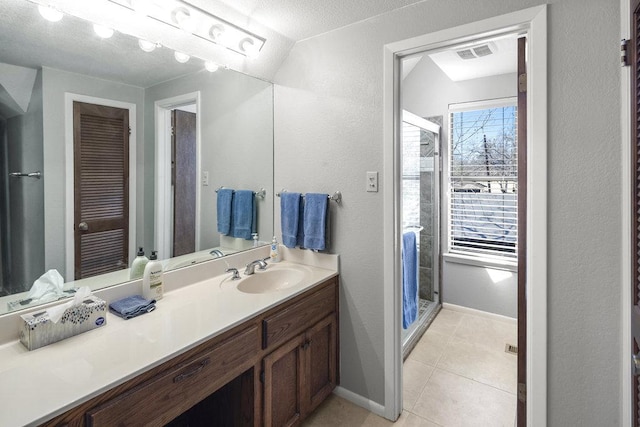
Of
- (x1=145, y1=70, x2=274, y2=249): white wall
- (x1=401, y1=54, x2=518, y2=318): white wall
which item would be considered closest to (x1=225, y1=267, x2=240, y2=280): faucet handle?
(x1=145, y1=70, x2=274, y2=249): white wall

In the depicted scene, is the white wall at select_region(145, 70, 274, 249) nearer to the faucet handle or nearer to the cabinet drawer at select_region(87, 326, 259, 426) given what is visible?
the faucet handle

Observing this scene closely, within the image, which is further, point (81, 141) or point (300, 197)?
point (300, 197)

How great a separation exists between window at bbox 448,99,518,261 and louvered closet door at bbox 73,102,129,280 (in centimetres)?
276

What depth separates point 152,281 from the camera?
1501 mm

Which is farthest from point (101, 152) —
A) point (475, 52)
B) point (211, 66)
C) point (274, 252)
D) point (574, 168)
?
point (475, 52)

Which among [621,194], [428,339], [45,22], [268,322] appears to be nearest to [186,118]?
[45,22]

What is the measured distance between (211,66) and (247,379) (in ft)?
5.37

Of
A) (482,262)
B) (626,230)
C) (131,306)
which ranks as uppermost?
(626,230)

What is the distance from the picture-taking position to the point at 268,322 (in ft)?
4.78

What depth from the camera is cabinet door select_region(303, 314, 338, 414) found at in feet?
5.73

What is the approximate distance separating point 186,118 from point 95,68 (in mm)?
458

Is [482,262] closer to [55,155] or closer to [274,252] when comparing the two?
[274,252]

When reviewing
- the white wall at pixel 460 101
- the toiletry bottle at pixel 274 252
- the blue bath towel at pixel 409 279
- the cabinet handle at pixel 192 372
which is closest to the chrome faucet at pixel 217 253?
the toiletry bottle at pixel 274 252

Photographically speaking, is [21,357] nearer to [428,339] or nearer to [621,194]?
[621,194]
